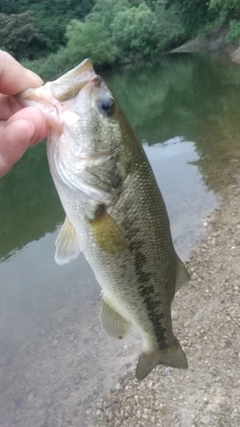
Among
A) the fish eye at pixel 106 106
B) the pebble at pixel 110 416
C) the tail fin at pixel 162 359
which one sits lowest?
the pebble at pixel 110 416

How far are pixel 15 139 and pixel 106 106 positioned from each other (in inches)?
19.1

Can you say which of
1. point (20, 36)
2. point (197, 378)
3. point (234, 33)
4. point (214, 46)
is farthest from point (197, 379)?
point (20, 36)

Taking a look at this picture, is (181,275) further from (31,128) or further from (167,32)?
(167,32)

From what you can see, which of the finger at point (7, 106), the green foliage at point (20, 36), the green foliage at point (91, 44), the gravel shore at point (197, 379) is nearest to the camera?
the finger at point (7, 106)

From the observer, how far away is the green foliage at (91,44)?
163 feet

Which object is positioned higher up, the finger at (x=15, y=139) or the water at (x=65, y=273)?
the finger at (x=15, y=139)

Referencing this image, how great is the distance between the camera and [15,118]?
5.94 ft

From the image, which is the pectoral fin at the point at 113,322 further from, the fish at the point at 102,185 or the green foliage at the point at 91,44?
the green foliage at the point at 91,44

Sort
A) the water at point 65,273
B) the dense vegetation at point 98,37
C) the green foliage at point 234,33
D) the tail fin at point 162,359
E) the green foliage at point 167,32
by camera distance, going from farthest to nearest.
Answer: the green foliage at point 167,32
the dense vegetation at point 98,37
the green foliage at point 234,33
the water at point 65,273
the tail fin at point 162,359

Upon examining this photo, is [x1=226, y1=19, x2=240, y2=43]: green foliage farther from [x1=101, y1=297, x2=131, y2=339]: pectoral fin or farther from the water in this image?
[x1=101, y1=297, x2=131, y2=339]: pectoral fin

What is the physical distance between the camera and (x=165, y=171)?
11.9m

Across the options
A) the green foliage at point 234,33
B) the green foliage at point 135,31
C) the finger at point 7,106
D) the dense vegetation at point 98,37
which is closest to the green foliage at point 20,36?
the dense vegetation at point 98,37

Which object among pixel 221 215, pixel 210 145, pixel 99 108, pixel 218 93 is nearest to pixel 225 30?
pixel 218 93

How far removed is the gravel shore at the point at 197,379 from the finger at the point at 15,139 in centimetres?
366
